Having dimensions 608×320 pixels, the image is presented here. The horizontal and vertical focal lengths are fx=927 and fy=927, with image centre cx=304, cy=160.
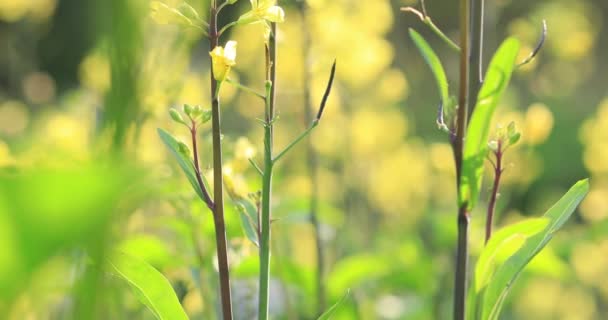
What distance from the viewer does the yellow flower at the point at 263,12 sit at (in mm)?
712

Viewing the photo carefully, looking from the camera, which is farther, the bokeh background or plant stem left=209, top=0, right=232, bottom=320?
plant stem left=209, top=0, right=232, bottom=320

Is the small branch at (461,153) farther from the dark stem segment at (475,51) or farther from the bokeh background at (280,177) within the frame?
the bokeh background at (280,177)

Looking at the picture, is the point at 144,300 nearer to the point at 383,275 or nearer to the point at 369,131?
the point at 383,275

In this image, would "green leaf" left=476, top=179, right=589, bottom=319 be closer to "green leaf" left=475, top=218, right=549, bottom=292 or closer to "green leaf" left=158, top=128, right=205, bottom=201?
"green leaf" left=475, top=218, right=549, bottom=292

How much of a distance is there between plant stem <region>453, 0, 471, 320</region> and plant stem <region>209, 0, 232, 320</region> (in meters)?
0.21

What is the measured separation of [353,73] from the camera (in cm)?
234

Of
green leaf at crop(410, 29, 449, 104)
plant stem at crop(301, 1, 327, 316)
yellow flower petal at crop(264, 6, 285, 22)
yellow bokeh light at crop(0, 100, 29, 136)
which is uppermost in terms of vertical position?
yellow flower petal at crop(264, 6, 285, 22)

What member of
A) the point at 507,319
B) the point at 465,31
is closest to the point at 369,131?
the point at 507,319

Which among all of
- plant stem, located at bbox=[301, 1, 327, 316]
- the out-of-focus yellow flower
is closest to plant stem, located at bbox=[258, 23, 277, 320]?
→ the out-of-focus yellow flower

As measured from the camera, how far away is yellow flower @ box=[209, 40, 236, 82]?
0.66m

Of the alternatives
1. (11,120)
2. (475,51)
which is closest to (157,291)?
(475,51)

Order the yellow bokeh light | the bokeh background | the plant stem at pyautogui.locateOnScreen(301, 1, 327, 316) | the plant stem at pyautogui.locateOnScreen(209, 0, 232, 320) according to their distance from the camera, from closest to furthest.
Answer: the bokeh background < the plant stem at pyautogui.locateOnScreen(209, 0, 232, 320) < the plant stem at pyautogui.locateOnScreen(301, 1, 327, 316) < the yellow bokeh light

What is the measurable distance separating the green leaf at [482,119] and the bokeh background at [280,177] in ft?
0.73

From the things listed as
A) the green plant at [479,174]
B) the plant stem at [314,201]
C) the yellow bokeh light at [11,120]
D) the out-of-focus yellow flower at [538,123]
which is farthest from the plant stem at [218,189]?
the yellow bokeh light at [11,120]
